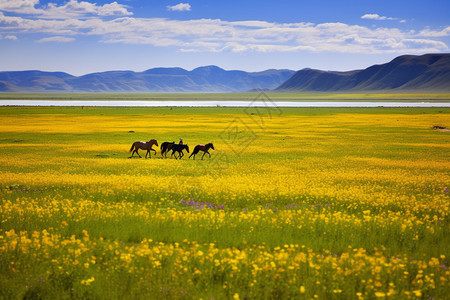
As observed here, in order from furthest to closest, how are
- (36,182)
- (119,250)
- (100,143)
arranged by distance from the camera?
(100,143) < (36,182) < (119,250)

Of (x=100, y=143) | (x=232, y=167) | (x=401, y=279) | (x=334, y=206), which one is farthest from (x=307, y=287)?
(x=100, y=143)

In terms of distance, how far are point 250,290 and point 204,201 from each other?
8180 millimetres

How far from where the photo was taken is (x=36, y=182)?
1895cm

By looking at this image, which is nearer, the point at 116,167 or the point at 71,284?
the point at 71,284

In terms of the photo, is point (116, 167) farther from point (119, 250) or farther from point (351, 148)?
point (351, 148)

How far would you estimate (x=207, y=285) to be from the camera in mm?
8492

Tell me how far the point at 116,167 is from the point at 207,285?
58.7 feet

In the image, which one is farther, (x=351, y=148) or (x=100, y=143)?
(x=100, y=143)

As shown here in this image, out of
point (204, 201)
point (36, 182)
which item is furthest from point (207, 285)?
point (36, 182)

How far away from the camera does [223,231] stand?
1223 cm

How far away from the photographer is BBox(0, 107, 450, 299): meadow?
27.9 feet

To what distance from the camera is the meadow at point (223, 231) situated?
335 inches

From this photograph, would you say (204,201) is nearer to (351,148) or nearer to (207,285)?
(207,285)

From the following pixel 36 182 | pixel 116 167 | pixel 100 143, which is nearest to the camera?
pixel 36 182
